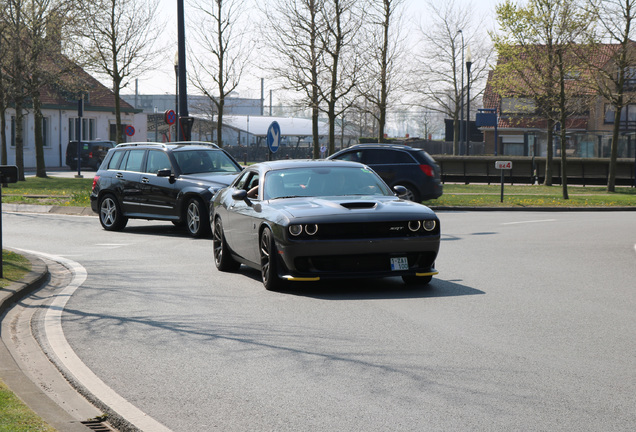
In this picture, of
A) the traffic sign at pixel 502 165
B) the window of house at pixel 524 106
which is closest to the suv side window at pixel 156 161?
the traffic sign at pixel 502 165

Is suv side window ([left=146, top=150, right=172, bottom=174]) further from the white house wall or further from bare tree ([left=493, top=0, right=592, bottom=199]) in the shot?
the white house wall

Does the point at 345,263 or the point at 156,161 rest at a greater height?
the point at 156,161

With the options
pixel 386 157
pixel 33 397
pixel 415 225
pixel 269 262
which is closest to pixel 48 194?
pixel 386 157

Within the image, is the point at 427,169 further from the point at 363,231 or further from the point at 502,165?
the point at 363,231

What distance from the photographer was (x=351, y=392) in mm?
5625

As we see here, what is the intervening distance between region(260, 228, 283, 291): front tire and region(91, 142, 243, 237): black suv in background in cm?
642

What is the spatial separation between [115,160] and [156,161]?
1.40m

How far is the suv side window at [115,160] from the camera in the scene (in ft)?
62.0

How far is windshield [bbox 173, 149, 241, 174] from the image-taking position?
1769 cm

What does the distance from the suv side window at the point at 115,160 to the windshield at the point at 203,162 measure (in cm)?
164

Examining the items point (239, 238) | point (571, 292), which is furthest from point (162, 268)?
point (571, 292)

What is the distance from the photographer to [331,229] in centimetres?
957

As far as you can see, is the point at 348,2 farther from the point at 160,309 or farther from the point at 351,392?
the point at 351,392

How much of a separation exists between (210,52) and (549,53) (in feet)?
60.0
